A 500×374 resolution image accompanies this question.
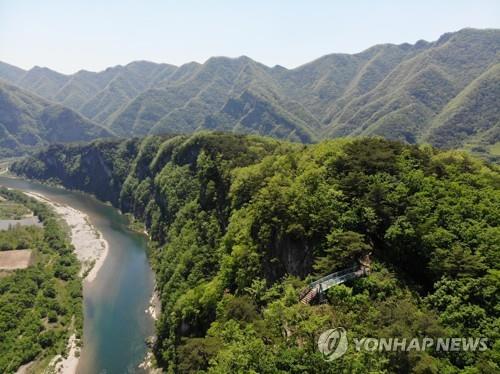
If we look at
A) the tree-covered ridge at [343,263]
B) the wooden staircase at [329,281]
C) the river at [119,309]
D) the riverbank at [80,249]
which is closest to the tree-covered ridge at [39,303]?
the riverbank at [80,249]

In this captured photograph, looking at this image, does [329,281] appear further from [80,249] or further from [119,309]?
[80,249]

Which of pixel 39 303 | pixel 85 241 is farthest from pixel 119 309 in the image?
pixel 85 241

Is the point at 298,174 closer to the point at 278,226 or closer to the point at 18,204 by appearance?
the point at 278,226

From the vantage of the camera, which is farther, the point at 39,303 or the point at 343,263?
the point at 39,303

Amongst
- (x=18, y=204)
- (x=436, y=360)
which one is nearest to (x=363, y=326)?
(x=436, y=360)

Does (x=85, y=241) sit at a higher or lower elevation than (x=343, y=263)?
lower

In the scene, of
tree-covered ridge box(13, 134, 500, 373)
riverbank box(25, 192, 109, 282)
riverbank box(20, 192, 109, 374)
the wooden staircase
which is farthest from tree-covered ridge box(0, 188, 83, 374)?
the wooden staircase
